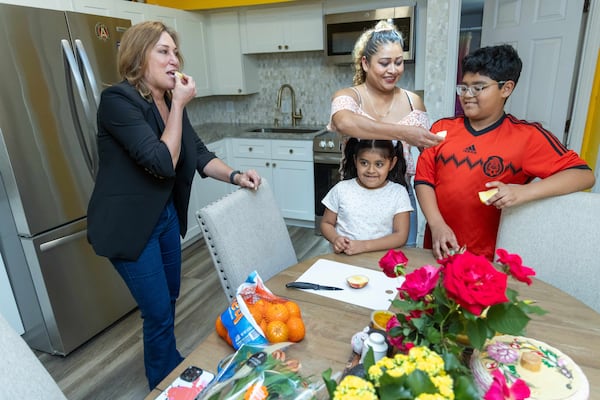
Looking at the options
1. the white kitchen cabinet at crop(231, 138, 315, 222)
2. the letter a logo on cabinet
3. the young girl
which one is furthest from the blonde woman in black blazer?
the white kitchen cabinet at crop(231, 138, 315, 222)

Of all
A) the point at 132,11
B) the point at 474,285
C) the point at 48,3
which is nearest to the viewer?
the point at 474,285

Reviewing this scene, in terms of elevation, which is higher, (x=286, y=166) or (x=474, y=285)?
(x=474, y=285)

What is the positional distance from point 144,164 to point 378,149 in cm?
88

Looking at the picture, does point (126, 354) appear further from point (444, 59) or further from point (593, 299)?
point (444, 59)

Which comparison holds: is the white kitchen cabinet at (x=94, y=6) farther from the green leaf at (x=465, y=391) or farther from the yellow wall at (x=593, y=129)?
the yellow wall at (x=593, y=129)

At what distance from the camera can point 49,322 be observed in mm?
1974

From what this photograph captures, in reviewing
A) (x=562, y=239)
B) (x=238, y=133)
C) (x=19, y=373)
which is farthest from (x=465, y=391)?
(x=238, y=133)

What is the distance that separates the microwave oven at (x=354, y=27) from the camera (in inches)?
116

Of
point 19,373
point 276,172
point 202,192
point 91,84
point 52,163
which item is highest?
point 91,84

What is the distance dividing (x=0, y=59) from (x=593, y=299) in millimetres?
2430

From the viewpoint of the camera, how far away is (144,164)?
4.02 ft

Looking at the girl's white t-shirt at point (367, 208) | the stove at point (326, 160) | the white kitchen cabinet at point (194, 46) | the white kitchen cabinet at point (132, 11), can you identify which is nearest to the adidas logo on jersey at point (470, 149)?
the girl's white t-shirt at point (367, 208)

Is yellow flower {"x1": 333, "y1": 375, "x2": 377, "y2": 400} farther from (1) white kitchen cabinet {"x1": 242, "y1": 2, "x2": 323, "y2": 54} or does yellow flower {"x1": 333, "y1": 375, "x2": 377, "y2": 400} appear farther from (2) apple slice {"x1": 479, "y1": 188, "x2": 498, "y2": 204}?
(1) white kitchen cabinet {"x1": 242, "y1": 2, "x2": 323, "y2": 54}

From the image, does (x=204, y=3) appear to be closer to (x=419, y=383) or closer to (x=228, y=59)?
(x=228, y=59)
